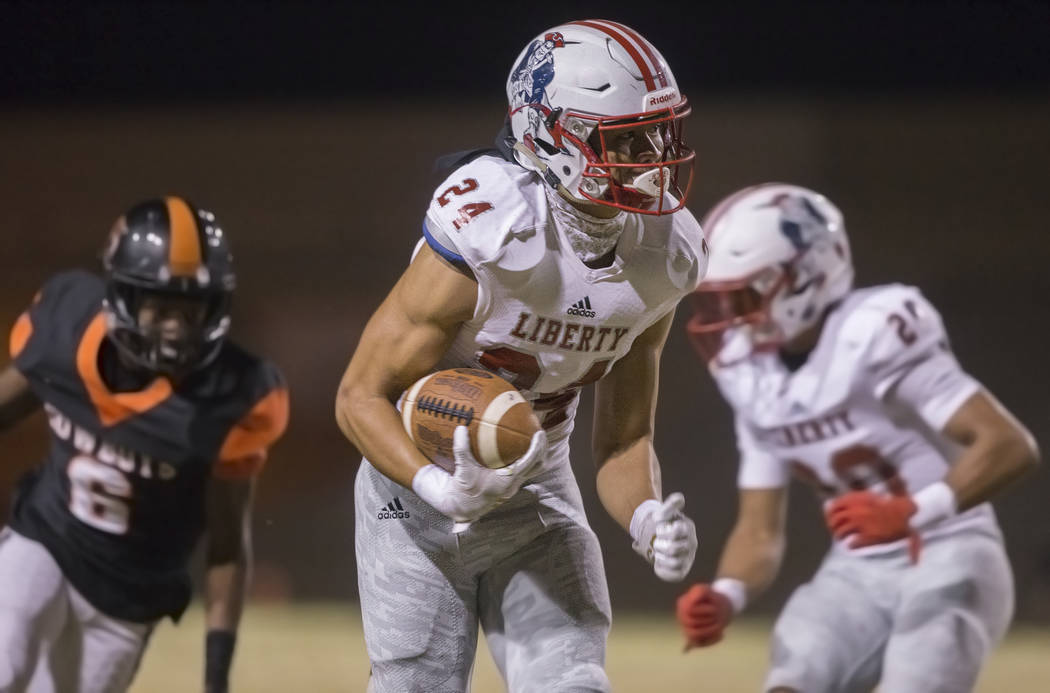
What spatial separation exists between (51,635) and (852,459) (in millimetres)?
2025

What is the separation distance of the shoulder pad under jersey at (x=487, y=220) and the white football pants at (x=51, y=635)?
1547 mm

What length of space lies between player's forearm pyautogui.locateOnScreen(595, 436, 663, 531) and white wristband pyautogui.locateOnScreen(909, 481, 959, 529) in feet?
3.48

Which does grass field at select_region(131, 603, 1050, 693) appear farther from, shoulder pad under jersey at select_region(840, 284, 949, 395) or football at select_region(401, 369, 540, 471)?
football at select_region(401, 369, 540, 471)

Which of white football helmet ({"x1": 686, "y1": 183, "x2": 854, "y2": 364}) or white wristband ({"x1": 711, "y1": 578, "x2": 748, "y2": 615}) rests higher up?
white football helmet ({"x1": 686, "y1": 183, "x2": 854, "y2": 364})

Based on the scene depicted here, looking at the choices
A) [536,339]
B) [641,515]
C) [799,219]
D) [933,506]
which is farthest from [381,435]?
[799,219]

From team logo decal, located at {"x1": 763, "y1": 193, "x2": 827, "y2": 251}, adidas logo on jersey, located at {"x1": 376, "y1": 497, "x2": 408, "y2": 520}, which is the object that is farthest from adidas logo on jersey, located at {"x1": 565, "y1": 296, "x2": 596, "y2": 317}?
team logo decal, located at {"x1": 763, "y1": 193, "x2": 827, "y2": 251}

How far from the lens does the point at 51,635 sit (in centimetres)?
310

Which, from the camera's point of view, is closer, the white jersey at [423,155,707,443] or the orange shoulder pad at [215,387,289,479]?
the white jersey at [423,155,707,443]

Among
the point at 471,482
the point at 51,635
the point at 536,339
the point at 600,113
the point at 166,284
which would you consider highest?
the point at 600,113

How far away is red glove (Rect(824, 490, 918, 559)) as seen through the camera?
10.3 ft

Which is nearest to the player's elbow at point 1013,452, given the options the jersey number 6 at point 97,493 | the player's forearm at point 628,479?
the player's forearm at point 628,479

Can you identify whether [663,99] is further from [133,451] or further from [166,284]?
[133,451]

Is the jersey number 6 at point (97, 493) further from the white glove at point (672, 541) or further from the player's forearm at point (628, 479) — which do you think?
the white glove at point (672, 541)

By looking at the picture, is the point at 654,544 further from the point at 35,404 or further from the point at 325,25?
the point at 325,25
